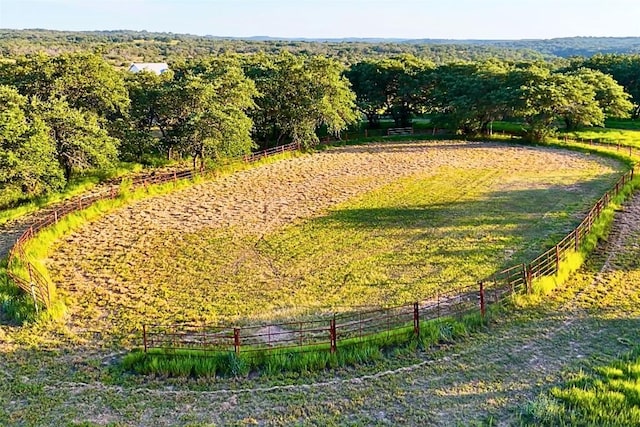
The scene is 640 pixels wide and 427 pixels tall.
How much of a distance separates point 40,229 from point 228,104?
45.3ft

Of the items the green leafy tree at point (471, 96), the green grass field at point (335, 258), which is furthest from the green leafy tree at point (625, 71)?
the green grass field at point (335, 258)

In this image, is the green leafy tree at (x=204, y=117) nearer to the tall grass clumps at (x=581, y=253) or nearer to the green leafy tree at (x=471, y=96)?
the green leafy tree at (x=471, y=96)

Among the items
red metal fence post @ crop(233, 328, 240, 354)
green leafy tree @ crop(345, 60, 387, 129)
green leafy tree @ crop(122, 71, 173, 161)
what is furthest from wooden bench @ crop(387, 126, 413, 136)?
red metal fence post @ crop(233, 328, 240, 354)

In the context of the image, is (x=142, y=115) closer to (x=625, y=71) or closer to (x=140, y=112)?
(x=140, y=112)

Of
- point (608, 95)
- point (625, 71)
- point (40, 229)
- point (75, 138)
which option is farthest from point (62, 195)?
point (625, 71)

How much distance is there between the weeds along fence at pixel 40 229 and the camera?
15141 mm

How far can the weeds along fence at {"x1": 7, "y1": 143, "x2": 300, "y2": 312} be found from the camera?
1514 centimetres

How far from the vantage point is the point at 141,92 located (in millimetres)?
33812

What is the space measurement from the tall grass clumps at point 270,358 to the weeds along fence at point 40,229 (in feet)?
14.2

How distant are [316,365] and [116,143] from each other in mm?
21441

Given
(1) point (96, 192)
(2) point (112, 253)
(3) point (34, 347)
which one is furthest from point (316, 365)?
(1) point (96, 192)

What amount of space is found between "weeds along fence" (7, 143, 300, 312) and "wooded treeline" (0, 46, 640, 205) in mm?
1578

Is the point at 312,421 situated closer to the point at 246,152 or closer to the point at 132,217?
the point at 132,217

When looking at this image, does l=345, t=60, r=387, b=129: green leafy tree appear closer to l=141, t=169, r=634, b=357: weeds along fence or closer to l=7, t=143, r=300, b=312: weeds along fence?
l=7, t=143, r=300, b=312: weeds along fence
